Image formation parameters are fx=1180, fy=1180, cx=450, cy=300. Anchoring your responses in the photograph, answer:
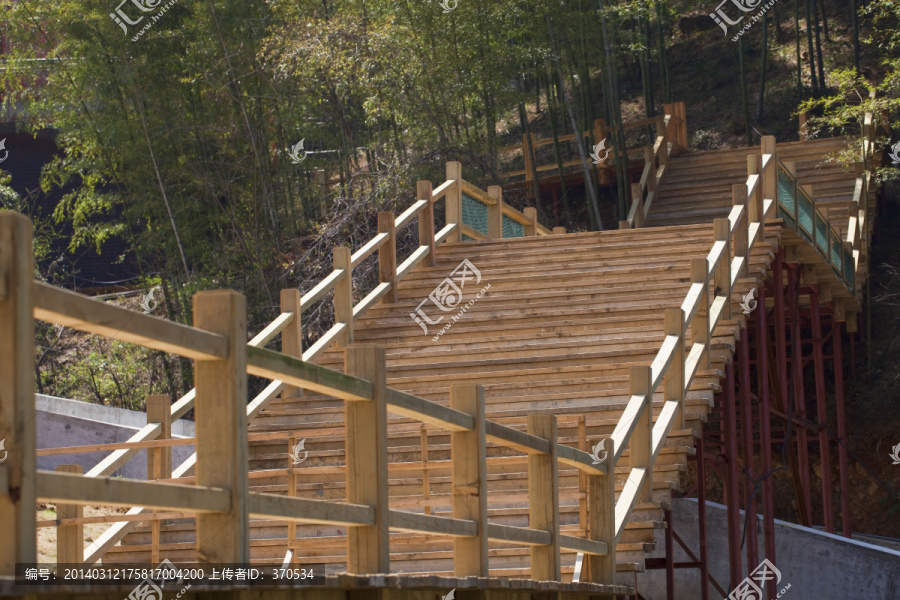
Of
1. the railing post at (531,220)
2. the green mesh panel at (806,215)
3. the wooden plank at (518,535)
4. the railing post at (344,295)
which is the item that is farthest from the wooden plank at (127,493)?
the railing post at (531,220)

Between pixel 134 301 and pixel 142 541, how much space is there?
48.3 ft

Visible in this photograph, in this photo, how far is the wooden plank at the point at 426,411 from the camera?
159 inches

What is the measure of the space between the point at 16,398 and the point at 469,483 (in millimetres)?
2466

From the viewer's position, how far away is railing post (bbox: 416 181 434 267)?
11.4 metres

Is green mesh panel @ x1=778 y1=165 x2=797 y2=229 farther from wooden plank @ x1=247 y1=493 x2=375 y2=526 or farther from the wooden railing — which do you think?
wooden plank @ x1=247 y1=493 x2=375 y2=526

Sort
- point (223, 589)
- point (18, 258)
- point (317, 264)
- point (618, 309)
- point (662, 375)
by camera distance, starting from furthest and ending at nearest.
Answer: point (317, 264) → point (618, 309) → point (662, 375) → point (223, 589) → point (18, 258)

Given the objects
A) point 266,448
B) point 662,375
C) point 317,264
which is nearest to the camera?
point 662,375

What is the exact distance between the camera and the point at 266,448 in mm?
8547

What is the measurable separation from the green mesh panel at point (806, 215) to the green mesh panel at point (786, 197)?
1.26ft

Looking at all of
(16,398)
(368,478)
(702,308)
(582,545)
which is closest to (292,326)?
(702,308)

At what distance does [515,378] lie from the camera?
9.06 meters

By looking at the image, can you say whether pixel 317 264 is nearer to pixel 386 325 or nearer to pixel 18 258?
pixel 386 325

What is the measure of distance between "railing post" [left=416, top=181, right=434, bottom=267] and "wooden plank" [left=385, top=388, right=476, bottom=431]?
6921 mm

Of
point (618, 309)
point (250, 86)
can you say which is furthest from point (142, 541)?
point (250, 86)
